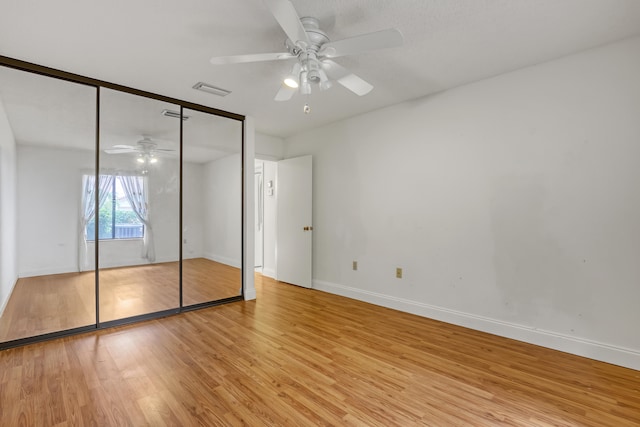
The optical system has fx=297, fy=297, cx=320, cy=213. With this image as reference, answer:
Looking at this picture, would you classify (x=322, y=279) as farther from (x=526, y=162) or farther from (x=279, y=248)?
(x=526, y=162)

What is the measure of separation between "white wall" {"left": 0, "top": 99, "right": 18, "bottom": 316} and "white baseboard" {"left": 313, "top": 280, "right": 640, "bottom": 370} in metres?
3.63

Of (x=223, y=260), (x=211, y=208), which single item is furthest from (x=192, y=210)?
(x=223, y=260)

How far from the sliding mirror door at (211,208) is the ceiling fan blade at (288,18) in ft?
7.54

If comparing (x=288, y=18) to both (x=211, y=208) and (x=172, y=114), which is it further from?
(x=211, y=208)

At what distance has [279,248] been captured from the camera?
5.16m

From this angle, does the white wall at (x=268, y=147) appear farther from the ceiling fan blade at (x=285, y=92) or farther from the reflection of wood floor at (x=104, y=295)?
the ceiling fan blade at (x=285, y=92)

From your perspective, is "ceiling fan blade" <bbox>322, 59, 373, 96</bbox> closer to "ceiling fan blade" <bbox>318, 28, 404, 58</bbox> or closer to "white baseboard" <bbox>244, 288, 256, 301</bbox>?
"ceiling fan blade" <bbox>318, 28, 404, 58</bbox>

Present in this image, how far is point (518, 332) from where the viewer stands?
9.03 feet

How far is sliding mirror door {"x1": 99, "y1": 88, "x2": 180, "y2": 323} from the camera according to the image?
120 inches

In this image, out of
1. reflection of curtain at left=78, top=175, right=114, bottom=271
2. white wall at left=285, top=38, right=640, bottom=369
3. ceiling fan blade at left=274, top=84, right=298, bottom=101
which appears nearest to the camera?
white wall at left=285, top=38, right=640, bottom=369

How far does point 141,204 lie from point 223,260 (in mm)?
1188

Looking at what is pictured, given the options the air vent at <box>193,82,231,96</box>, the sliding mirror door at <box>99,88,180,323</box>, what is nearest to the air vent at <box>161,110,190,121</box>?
the sliding mirror door at <box>99,88,180,323</box>

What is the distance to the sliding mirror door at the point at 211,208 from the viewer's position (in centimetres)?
361

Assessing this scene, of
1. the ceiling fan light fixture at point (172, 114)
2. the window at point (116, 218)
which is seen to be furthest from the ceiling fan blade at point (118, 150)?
the ceiling fan light fixture at point (172, 114)
